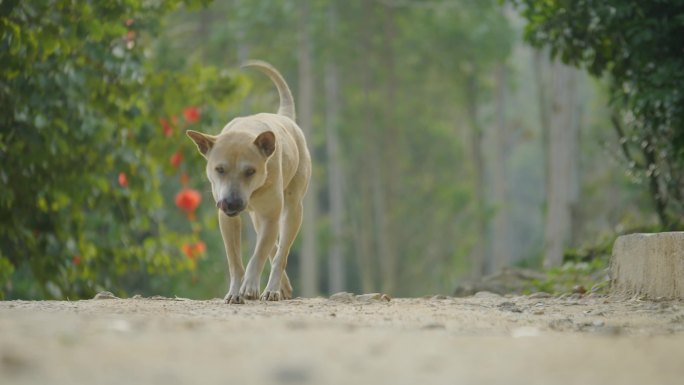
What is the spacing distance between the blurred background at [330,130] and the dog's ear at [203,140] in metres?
2.56

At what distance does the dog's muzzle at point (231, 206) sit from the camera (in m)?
8.45

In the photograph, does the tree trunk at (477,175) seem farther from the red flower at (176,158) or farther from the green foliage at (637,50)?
the green foliage at (637,50)

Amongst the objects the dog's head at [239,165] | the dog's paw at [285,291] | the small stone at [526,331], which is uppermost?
the dog's head at [239,165]

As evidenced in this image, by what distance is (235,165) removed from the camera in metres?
8.74

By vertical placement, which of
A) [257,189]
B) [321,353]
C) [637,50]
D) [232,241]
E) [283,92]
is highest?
[637,50]

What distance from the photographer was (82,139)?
41.1ft

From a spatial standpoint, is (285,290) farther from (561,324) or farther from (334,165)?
(334,165)

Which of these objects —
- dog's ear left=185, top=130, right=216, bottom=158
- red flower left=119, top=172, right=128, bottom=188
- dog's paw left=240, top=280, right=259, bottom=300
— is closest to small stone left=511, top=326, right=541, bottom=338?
dog's paw left=240, top=280, right=259, bottom=300

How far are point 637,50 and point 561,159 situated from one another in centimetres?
1313

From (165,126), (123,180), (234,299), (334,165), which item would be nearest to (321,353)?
(234,299)

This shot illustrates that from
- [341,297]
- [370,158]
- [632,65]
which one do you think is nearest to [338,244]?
[370,158]

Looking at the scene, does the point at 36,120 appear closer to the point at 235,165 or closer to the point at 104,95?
the point at 104,95

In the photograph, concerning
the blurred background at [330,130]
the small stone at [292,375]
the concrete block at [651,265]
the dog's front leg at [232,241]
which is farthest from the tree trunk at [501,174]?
the small stone at [292,375]

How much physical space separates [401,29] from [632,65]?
2699 cm
